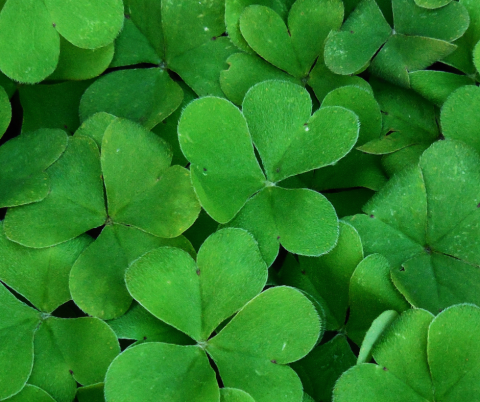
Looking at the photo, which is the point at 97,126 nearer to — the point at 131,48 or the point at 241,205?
the point at 131,48

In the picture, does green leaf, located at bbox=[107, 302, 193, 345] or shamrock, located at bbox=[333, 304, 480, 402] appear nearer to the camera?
shamrock, located at bbox=[333, 304, 480, 402]

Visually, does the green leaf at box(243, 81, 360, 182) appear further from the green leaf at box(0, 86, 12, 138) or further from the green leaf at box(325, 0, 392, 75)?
the green leaf at box(0, 86, 12, 138)

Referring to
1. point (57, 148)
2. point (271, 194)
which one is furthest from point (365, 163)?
point (57, 148)

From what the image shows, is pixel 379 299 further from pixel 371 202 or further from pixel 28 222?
pixel 28 222

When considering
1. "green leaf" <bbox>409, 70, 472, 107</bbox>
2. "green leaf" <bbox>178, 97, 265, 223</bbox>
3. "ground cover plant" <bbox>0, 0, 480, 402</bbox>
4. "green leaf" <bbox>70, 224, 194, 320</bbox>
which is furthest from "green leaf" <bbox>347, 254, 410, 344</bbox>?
"green leaf" <bbox>409, 70, 472, 107</bbox>

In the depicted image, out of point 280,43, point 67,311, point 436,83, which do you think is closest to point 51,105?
point 67,311

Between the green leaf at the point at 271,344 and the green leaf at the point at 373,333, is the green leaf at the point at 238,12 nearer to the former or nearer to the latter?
the green leaf at the point at 271,344

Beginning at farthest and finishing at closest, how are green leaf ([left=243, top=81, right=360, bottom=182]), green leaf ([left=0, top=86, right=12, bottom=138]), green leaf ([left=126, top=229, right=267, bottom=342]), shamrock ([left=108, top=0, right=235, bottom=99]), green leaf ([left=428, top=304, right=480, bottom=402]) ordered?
shamrock ([left=108, top=0, right=235, bottom=99]), green leaf ([left=0, top=86, right=12, bottom=138]), green leaf ([left=243, top=81, right=360, bottom=182]), green leaf ([left=126, top=229, right=267, bottom=342]), green leaf ([left=428, top=304, right=480, bottom=402])
